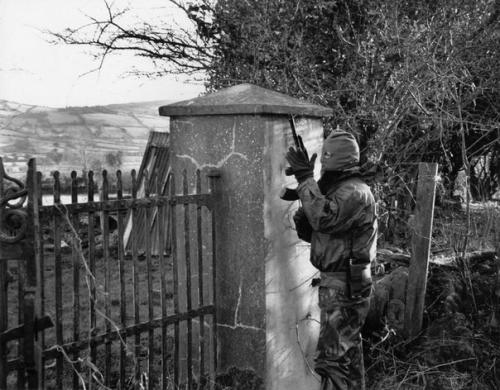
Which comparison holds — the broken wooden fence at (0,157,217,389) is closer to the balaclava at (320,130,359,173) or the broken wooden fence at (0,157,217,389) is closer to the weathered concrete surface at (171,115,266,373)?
the weathered concrete surface at (171,115,266,373)

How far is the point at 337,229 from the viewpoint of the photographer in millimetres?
3479

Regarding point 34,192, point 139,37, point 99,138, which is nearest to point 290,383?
point 34,192

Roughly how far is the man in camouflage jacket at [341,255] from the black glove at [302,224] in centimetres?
2

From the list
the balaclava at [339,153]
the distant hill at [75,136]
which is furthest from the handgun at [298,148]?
the distant hill at [75,136]

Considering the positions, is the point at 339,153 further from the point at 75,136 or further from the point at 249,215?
the point at 75,136

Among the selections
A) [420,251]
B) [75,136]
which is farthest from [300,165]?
[75,136]

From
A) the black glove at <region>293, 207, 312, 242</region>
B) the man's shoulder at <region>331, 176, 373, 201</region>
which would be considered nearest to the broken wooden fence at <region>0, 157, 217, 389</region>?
the black glove at <region>293, 207, 312, 242</region>

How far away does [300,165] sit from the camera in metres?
3.52

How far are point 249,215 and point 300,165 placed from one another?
1.67 feet

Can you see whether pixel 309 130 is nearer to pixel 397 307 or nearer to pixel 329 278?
pixel 329 278

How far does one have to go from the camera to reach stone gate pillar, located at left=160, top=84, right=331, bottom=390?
12.4ft

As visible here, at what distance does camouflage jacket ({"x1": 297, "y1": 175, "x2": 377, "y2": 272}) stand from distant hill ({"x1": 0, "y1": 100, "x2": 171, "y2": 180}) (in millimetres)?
7188

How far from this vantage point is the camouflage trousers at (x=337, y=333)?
3562 millimetres

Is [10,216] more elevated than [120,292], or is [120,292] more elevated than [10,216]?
[10,216]
